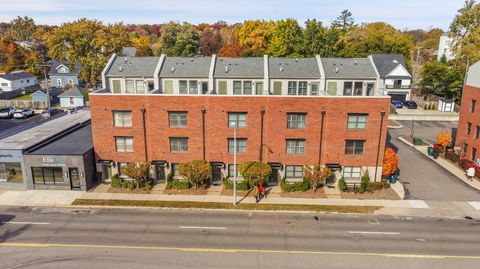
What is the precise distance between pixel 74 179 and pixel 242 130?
17968mm

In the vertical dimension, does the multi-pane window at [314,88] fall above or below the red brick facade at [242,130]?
above

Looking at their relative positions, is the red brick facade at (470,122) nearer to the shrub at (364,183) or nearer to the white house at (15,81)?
the shrub at (364,183)

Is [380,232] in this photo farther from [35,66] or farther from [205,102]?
[35,66]

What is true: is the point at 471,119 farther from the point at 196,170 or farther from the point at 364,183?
the point at 196,170

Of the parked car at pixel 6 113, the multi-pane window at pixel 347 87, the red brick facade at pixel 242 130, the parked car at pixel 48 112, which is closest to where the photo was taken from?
the red brick facade at pixel 242 130

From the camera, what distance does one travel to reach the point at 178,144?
36531 millimetres

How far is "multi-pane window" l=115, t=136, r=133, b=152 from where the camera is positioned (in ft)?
120

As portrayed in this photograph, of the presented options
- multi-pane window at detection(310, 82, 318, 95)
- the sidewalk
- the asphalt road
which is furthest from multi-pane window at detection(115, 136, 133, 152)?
the sidewalk

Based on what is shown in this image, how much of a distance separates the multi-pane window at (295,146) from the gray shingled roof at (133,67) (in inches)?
715

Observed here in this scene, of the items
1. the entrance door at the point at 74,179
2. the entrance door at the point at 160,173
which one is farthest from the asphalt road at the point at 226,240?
the entrance door at the point at 160,173

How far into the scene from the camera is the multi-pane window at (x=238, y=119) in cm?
3522

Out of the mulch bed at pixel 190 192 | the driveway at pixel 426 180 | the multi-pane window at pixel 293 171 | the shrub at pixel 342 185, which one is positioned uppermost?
the multi-pane window at pixel 293 171

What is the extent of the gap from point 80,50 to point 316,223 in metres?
72.1

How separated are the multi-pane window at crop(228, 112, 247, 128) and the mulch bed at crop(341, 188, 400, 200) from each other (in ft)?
40.7
